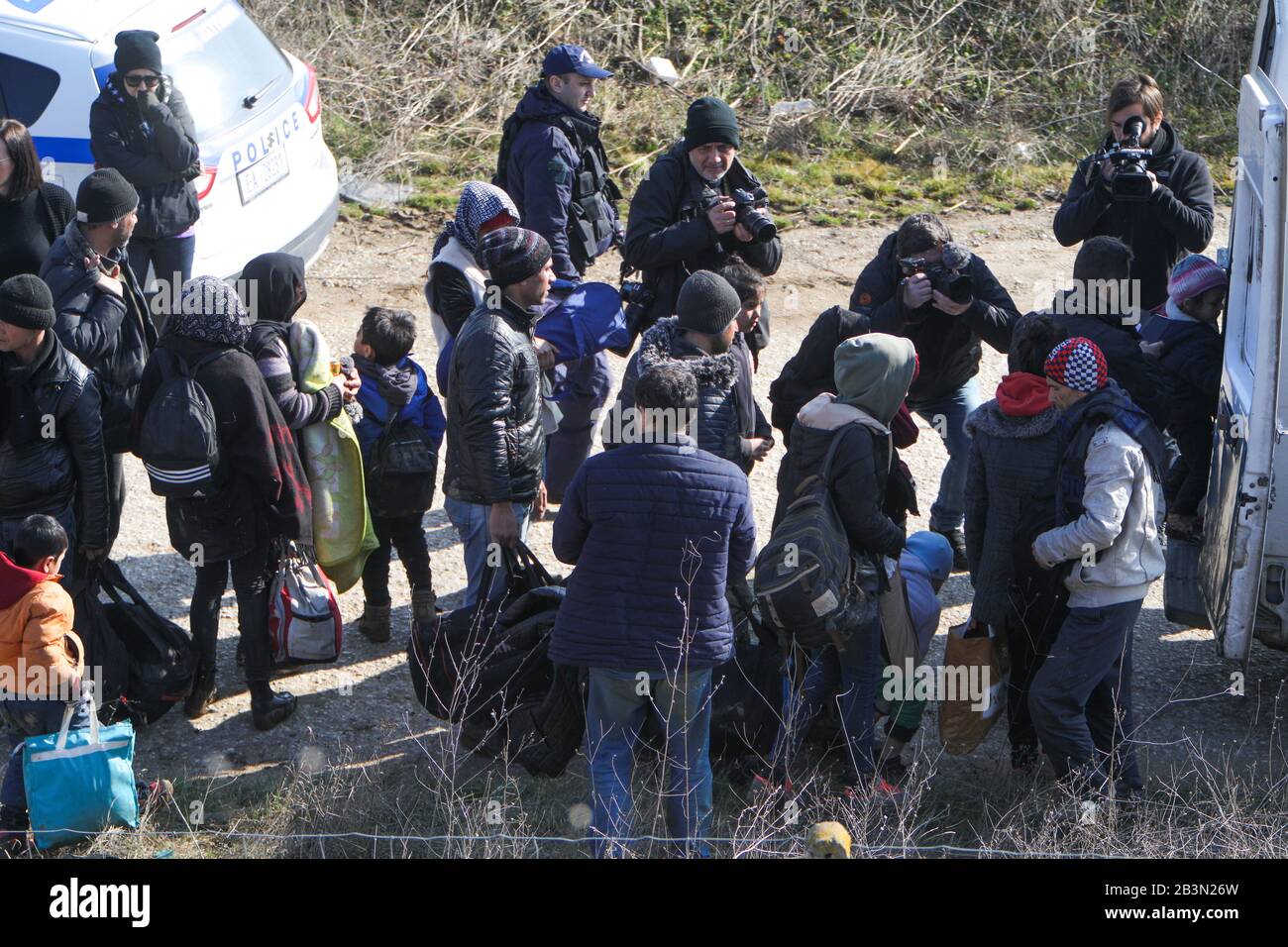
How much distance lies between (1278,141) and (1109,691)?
1.85 meters

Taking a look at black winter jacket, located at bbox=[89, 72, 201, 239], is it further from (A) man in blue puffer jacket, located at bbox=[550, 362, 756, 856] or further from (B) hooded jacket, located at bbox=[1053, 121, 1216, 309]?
(B) hooded jacket, located at bbox=[1053, 121, 1216, 309]

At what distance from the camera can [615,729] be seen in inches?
172

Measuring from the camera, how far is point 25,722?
4578 millimetres

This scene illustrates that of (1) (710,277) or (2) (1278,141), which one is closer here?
(2) (1278,141)

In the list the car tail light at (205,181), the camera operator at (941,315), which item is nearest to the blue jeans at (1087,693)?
the camera operator at (941,315)

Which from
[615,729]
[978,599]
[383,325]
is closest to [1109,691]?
[978,599]

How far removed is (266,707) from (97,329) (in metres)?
1.53

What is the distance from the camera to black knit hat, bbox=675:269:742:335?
4941 millimetres

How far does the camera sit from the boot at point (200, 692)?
5297mm

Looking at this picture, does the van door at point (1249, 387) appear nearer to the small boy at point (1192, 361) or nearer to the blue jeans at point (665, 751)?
the small boy at point (1192, 361)

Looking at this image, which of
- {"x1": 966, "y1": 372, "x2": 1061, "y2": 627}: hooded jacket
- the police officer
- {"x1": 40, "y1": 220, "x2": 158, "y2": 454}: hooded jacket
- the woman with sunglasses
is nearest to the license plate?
the woman with sunglasses

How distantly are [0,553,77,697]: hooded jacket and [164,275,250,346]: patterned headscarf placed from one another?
0.94 m

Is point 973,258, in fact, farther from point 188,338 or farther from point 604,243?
point 188,338

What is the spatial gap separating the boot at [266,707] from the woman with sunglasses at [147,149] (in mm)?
2548
